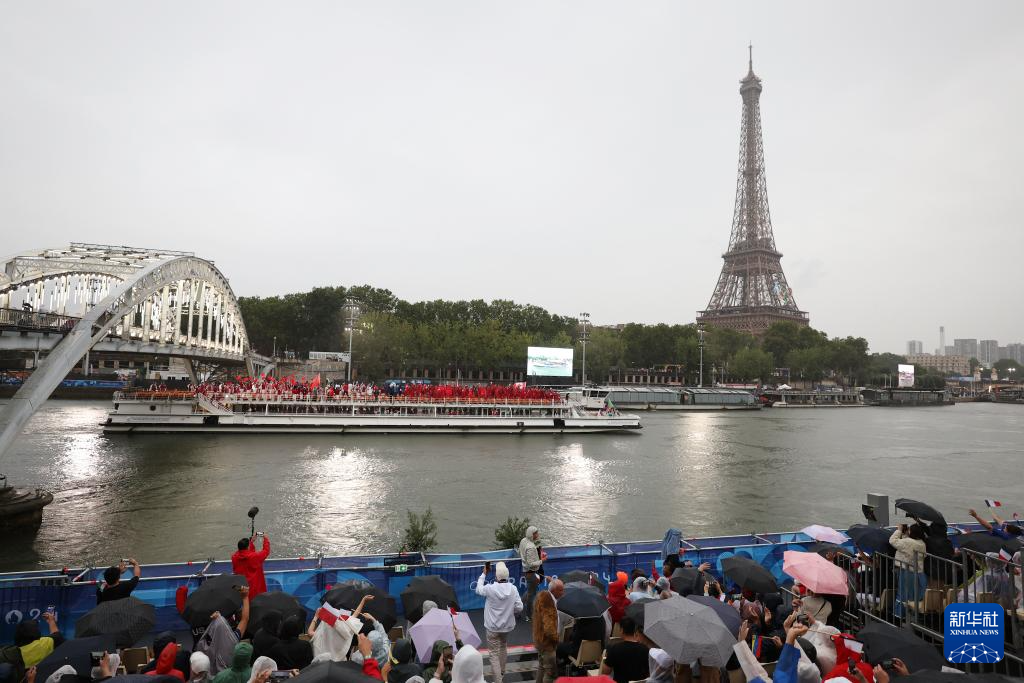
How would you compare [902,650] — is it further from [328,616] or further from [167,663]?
[167,663]

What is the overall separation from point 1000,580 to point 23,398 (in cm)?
2835

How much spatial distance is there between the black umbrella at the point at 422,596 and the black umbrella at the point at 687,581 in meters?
3.44

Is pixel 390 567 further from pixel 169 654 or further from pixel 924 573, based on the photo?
pixel 924 573

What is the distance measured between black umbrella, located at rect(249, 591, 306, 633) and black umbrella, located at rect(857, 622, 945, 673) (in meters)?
7.12

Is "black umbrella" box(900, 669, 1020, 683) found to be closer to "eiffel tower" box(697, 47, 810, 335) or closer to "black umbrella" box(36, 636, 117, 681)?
"black umbrella" box(36, 636, 117, 681)

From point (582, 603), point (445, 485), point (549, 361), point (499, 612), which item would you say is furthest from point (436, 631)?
point (549, 361)

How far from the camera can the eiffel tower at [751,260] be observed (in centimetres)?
16162

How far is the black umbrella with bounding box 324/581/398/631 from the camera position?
8.12 m

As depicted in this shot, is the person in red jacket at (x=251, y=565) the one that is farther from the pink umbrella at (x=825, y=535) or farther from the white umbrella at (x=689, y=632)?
the pink umbrella at (x=825, y=535)

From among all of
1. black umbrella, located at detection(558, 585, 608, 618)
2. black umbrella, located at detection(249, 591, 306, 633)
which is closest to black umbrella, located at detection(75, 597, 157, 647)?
black umbrella, located at detection(249, 591, 306, 633)

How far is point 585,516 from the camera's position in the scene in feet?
79.0

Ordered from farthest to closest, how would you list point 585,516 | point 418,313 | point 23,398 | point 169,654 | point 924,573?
point 418,313 → point 585,516 → point 23,398 → point 924,573 → point 169,654

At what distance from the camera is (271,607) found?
8.04 meters

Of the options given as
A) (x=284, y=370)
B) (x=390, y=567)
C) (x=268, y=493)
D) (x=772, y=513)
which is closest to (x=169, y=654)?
(x=390, y=567)
